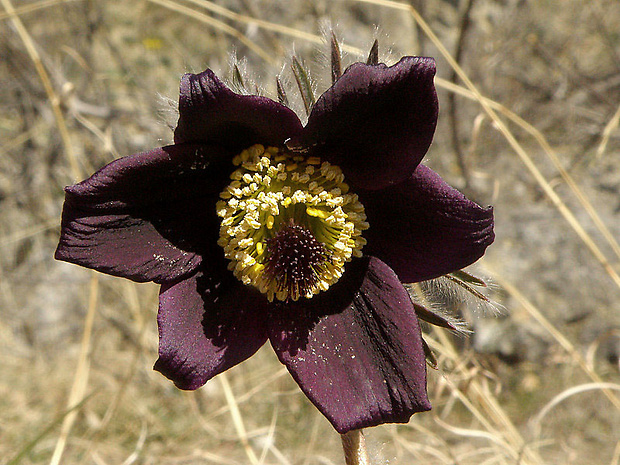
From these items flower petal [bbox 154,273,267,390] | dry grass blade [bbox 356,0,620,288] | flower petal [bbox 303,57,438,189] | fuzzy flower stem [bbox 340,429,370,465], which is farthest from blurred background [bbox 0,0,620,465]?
flower petal [bbox 303,57,438,189]

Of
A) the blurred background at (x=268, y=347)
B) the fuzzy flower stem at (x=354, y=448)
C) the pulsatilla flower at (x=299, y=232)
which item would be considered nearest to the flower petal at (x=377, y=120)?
the pulsatilla flower at (x=299, y=232)

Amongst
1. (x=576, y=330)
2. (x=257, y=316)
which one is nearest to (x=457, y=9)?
(x=576, y=330)

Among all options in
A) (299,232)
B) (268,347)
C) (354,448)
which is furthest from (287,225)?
(268,347)

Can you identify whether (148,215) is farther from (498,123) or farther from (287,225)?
(498,123)

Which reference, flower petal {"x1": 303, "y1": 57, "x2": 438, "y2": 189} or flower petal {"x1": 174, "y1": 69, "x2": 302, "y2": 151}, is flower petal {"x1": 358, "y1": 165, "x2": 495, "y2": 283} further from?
flower petal {"x1": 174, "y1": 69, "x2": 302, "y2": 151}

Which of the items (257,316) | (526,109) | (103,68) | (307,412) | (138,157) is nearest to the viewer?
(138,157)

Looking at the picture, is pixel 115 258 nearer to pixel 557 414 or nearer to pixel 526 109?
pixel 557 414

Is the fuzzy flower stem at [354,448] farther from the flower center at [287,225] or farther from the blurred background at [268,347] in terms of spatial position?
the blurred background at [268,347]
